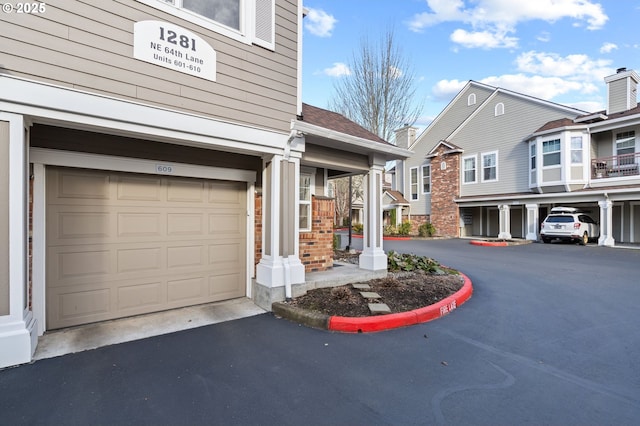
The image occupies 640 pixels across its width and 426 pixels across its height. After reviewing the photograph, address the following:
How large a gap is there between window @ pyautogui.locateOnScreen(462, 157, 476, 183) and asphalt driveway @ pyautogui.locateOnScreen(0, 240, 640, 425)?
54.1ft

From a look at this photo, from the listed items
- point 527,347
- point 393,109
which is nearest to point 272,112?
point 527,347

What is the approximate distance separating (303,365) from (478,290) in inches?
185

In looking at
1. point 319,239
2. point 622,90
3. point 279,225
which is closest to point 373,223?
point 319,239

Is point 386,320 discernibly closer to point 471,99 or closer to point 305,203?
point 305,203

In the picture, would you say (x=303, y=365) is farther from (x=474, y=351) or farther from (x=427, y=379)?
(x=474, y=351)

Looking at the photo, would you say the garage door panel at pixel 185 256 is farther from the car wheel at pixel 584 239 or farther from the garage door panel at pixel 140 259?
the car wheel at pixel 584 239

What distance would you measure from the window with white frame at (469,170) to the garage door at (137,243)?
18.2 m

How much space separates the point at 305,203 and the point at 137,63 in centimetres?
388

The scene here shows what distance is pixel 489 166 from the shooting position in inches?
774

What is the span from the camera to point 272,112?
17.6 feet

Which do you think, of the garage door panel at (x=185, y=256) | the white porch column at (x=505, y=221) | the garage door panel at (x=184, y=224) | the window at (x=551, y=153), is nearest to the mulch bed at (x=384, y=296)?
the garage door panel at (x=185, y=256)

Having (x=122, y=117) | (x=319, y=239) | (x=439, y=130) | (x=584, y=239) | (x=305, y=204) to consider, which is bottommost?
(x=584, y=239)

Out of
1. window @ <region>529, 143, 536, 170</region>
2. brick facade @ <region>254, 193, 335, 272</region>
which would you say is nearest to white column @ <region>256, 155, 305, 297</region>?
brick facade @ <region>254, 193, 335, 272</region>

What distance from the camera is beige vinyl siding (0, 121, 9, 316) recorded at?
11.0ft
